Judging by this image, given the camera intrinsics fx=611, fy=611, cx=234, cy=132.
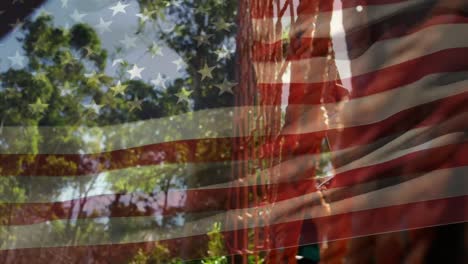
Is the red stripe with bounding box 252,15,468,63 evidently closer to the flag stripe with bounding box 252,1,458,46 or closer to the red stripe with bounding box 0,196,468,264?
the flag stripe with bounding box 252,1,458,46

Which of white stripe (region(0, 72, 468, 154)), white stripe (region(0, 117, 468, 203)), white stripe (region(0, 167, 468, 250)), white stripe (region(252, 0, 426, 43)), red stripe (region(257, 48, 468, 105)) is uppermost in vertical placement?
white stripe (region(252, 0, 426, 43))

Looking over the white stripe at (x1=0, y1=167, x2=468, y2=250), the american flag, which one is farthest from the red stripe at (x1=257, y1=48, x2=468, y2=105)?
the white stripe at (x1=0, y1=167, x2=468, y2=250)

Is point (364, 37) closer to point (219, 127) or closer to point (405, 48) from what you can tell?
point (405, 48)

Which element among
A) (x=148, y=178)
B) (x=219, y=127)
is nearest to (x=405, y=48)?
(x=219, y=127)

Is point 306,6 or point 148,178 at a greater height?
point 306,6

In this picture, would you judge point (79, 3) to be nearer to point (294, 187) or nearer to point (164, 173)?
point (164, 173)

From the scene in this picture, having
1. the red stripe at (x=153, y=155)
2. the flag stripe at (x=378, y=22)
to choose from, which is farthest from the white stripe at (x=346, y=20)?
the red stripe at (x=153, y=155)

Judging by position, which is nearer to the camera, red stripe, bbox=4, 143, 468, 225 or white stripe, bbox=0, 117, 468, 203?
red stripe, bbox=4, 143, 468, 225

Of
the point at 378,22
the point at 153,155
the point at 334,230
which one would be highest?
the point at 378,22

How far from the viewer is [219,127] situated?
2.52 ft

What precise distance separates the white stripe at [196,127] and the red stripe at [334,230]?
0.34ft

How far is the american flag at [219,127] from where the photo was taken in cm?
65

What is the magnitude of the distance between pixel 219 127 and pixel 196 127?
0.10ft

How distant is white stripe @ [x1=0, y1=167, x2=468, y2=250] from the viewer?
2.06ft
